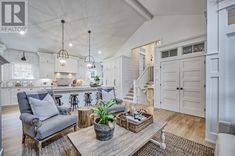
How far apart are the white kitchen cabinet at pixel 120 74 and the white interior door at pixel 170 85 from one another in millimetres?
2454

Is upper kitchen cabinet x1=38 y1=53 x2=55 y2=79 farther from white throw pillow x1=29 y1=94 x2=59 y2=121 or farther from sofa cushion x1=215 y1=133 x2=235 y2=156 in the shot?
sofa cushion x1=215 y1=133 x2=235 y2=156

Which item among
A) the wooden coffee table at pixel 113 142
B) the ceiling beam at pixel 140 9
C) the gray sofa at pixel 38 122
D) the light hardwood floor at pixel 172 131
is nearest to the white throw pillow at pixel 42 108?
the gray sofa at pixel 38 122

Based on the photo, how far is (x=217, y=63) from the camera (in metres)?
2.31

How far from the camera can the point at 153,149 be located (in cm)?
221

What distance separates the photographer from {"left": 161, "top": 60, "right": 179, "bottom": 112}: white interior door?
192 inches

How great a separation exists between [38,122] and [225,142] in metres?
2.74

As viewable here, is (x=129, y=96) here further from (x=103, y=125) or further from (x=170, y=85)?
(x=103, y=125)

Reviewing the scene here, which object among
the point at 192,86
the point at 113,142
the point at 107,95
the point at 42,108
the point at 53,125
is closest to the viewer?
the point at 113,142

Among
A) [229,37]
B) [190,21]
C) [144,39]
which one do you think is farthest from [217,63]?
[144,39]

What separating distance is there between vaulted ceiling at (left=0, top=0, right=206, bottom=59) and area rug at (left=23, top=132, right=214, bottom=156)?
4102 millimetres

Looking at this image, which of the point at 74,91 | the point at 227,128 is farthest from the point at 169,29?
the point at 74,91

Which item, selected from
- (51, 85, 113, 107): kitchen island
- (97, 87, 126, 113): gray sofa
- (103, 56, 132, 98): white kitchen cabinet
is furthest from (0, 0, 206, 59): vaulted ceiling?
(97, 87, 126, 113): gray sofa

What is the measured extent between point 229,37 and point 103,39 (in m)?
5.77

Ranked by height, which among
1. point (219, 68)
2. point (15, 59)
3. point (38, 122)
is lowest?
point (38, 122)
